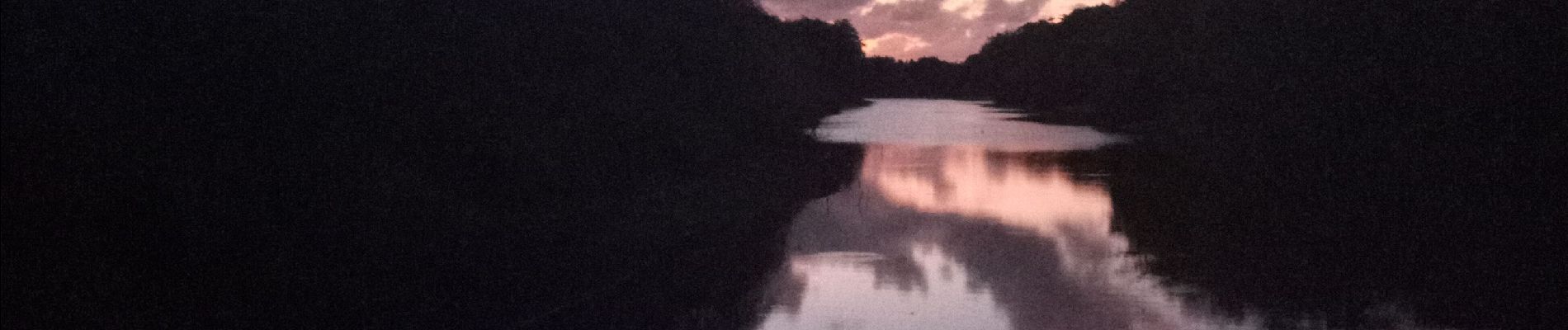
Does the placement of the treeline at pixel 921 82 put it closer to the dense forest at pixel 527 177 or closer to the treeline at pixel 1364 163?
the treeline at pixel 1364 163

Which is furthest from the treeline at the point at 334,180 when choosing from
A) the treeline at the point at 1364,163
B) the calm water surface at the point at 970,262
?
the treeline at the point at 1364,163

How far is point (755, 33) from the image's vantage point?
2930 centimetres

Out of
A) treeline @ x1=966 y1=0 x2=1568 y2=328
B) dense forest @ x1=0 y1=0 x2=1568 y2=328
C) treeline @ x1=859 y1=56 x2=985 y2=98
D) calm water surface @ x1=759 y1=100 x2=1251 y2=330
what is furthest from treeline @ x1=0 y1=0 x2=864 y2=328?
treeline @ x1=859 y1=56 x2=985 y2=98

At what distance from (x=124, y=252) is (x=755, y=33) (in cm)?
2199

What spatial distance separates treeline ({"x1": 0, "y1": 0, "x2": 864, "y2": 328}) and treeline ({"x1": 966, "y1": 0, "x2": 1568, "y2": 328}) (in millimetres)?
4824

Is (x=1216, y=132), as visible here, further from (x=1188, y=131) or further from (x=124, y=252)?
(x=124, y=252)

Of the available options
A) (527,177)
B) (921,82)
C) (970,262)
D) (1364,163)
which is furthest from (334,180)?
(921,82)

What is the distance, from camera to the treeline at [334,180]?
7578 millimetres

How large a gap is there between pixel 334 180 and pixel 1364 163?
59.5 ft

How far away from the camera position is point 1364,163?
22062 mm

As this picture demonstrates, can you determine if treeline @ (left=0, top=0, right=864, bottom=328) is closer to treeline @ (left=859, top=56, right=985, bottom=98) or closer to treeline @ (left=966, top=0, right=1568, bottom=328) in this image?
treeline @ (left=966, top=0, right=1568, bottom=328)

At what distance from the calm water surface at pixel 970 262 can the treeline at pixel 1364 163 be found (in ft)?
2.30

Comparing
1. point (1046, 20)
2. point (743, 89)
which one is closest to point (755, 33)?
point (743, 89)

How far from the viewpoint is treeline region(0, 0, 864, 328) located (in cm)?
758
